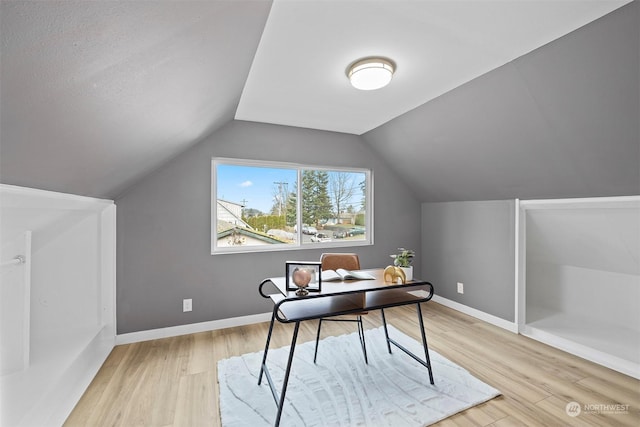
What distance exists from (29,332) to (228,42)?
2.45m

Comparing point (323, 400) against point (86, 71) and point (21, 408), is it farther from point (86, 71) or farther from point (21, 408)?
point (86, 71)

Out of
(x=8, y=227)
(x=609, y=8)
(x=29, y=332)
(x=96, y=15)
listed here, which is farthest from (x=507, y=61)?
(x=29, y=332)

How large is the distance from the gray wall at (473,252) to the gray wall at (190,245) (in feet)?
5.78

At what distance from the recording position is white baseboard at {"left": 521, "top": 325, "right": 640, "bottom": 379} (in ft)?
7.22

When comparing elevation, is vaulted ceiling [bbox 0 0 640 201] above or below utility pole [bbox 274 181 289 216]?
above

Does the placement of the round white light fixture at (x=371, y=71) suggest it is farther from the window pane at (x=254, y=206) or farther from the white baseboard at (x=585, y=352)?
the white baseboard at (x=585, y=352)

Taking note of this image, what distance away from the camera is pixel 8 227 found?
1.69m

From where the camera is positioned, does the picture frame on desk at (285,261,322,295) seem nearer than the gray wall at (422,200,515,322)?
Yes

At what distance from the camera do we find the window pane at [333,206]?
3.61 meters

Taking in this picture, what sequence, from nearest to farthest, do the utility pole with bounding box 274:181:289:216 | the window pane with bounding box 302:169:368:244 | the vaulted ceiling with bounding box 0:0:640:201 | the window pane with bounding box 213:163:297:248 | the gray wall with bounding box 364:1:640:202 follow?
the vaulted ceiling with bounding box 0:0:640:201 → the gray wall with bounding box 364:1:640:202 → the window pane with bounding box 213:163:297:248 → the utility pole with bounding box 274:181:289:216 → the window pane with bounding box 302:169:368:244

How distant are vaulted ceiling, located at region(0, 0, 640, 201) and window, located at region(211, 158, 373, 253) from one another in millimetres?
630
